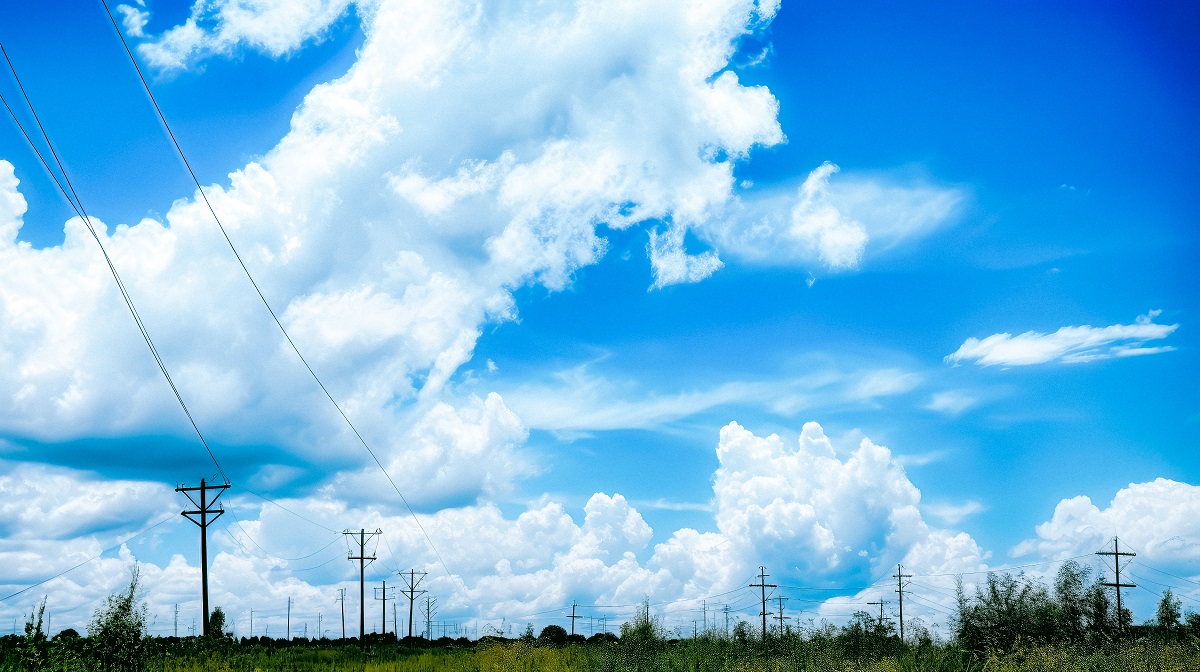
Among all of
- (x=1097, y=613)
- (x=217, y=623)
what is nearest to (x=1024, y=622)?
(x=1097, y=613)

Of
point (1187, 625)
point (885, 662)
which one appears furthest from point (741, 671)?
point (1187, 625)

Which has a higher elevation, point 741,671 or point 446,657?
point 741,671

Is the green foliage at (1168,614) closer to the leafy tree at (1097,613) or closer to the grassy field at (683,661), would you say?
the leafy tree at (1097,613)

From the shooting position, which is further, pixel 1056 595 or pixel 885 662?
pixel 1056 595

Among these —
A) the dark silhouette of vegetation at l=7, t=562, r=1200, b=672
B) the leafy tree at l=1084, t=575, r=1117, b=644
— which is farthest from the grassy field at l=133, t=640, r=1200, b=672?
the leafy tree at l=1084, t=575, r=1117, b=644

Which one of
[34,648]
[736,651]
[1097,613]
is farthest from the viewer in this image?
[1097,613]

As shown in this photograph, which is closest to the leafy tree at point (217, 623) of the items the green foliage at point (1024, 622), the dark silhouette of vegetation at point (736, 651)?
the dark silhouette of vegetation at point (736, 651)

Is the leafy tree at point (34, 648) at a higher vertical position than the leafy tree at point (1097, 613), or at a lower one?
higher

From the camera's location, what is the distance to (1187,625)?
225ft

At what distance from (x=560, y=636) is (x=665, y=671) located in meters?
50.1

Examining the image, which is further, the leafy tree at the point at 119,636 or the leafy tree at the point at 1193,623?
the leafy tree at the point at 1193,623

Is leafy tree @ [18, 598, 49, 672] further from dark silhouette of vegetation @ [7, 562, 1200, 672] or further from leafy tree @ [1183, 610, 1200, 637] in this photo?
leafy tree @ [1183, 610, 1200, 637]

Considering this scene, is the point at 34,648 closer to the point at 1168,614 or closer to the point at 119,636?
the point at 119,636

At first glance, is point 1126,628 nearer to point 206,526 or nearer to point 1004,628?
point 1004,628
